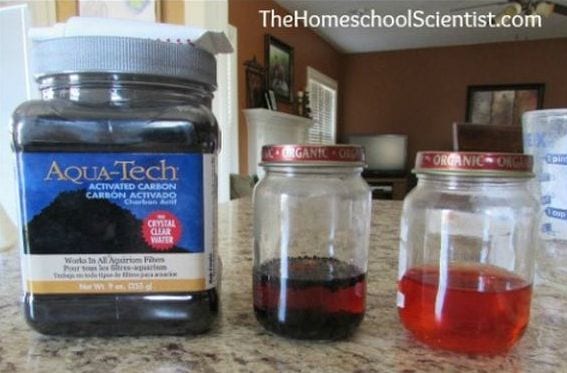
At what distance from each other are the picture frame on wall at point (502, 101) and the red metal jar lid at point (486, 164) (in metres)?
5.33

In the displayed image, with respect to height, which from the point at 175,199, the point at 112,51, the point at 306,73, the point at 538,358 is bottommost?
the point at 538,358

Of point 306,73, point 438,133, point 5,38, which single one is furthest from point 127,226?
point 438,133

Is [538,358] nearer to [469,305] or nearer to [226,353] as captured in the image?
[469,305]

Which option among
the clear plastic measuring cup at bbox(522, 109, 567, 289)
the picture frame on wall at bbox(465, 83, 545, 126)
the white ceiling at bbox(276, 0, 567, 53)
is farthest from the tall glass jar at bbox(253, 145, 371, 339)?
the picture frame on wall at bbox(465, 83, 545, 126)

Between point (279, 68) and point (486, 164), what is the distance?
3.86 m

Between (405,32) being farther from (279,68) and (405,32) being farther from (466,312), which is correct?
(466,312)

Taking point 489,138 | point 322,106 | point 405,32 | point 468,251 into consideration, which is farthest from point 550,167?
point 322,106

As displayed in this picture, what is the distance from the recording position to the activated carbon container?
12.3 inches

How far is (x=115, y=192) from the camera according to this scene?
32 cm

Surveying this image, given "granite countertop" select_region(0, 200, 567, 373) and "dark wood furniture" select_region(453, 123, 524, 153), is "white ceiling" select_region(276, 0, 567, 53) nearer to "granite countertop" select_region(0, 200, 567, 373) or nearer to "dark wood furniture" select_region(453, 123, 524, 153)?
"dark wood furniture" select_region(453, 123, 524, 153)

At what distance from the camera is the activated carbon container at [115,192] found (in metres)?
0.31

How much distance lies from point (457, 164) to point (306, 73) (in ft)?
15.0

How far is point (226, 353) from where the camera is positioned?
32 cm

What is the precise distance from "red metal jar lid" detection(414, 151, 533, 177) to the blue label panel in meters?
0.17
